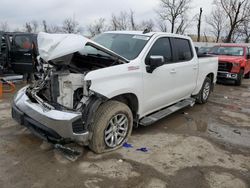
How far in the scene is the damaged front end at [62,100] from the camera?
3.32 m

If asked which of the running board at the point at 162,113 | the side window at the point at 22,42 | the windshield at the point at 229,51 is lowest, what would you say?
the running board at the point at 162,113

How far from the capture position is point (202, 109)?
688 cm

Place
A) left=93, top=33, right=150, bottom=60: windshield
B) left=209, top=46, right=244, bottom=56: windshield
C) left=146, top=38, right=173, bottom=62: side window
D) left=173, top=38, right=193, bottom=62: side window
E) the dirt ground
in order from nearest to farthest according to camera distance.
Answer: the dirt ground
left=93, top=33, right=150, bottom=60: windshield
left=146, top=38, right=173, bottom=62: side window
left=173, top=38, right=193, bottom=62: side window
left=209, top=46, right=244, bottom=56: windshield

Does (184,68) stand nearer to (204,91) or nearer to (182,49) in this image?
(182,49)

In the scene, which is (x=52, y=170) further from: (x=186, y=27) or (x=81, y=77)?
(x=186, y=27)

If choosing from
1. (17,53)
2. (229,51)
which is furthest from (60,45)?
(229,51)

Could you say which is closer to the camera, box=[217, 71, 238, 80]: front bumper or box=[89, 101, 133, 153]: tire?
box=[89, 101, 133, 153]: tire

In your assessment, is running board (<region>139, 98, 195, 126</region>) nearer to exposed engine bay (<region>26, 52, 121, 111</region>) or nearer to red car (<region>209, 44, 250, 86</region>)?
exposed engine bay (<region>26, 52, 121, 111</region>)

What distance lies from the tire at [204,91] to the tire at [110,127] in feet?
11.4

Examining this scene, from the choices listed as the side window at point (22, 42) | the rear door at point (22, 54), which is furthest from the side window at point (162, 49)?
the side window at point (22, 42)

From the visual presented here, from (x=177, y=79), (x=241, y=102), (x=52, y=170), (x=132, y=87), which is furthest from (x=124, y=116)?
(x=241, y=102)

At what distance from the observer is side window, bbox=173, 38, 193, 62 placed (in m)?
5.34

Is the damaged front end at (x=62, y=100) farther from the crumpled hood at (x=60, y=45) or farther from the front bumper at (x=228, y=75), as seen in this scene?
the front bumper at (x=228, y=75)

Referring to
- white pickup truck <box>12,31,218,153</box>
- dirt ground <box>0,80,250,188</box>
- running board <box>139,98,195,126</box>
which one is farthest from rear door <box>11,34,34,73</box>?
running board <box>139,98,195,126</box>
